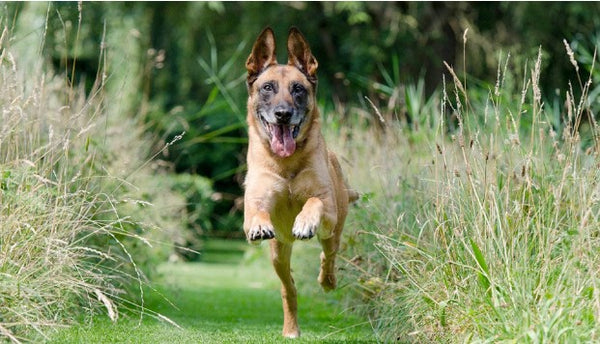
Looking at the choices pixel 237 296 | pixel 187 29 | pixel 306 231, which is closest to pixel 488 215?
pixel 306 231

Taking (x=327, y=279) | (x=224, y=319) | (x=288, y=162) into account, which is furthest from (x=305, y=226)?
(x=224, y=319)

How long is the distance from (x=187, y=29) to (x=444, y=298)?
13.0 metres

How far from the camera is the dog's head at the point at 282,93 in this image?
6.30m

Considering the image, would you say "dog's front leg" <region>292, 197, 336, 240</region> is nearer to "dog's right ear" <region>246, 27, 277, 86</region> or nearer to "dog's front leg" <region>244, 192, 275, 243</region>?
"dog's front leg" <region>244, 192, 275, 243</region>

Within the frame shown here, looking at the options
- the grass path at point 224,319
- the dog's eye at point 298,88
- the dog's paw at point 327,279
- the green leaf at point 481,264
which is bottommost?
the grass path at point 224,319

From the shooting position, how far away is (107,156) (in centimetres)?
754

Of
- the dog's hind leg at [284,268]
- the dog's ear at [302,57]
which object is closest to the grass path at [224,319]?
the dog's hind leg at [284,268]

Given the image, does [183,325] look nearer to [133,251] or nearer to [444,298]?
[133,251]

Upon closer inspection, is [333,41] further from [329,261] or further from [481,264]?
[481,264]

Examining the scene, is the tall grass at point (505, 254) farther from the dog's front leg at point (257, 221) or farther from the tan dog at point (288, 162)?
the dog's front leg at point (257, 221)

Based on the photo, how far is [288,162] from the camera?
632 cm

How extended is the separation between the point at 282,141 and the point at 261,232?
3.25 ft

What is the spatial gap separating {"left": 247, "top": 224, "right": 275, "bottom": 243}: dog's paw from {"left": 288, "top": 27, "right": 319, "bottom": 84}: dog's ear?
5.33 ft

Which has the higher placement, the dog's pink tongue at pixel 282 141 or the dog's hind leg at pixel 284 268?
the dog's pink tongue at pixel 282 141
